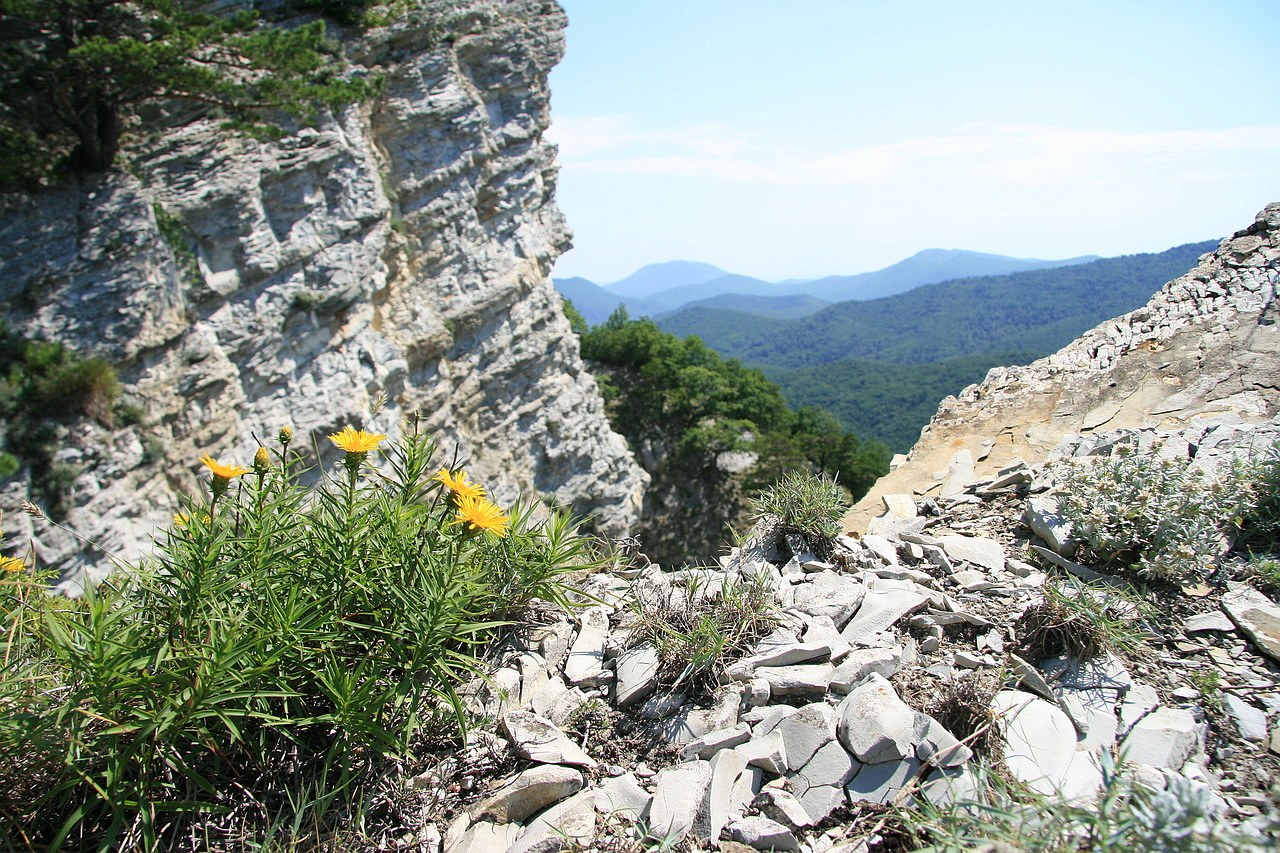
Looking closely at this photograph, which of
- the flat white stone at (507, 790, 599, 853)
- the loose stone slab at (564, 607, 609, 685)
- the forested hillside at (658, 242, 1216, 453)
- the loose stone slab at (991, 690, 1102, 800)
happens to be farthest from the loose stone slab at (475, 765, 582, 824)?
the forested hillside at (658, 242, 1216, 453)

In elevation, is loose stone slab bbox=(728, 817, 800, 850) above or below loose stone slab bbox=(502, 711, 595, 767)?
above

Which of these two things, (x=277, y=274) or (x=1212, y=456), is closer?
(x=1212, y=456)

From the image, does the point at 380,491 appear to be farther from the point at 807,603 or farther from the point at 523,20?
the point at 523,20

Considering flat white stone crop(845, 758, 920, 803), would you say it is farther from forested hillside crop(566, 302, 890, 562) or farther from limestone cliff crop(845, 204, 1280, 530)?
forested hillside crop(566, 302, 890, 562)

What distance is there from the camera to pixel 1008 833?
1.76m

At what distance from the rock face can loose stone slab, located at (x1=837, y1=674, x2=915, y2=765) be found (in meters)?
6.24

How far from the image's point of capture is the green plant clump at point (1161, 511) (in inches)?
126

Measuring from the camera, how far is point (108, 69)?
10.2 m

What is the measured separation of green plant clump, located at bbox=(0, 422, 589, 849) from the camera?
1.97 meters

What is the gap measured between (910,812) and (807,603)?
129 cm

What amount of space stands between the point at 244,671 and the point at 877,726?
2.04 meters

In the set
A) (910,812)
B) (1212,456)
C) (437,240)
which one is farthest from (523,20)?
(910,812)

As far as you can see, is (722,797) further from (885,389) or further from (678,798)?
(885,389)

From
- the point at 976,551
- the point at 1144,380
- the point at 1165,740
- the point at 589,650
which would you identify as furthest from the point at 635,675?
the point at 1144,380
